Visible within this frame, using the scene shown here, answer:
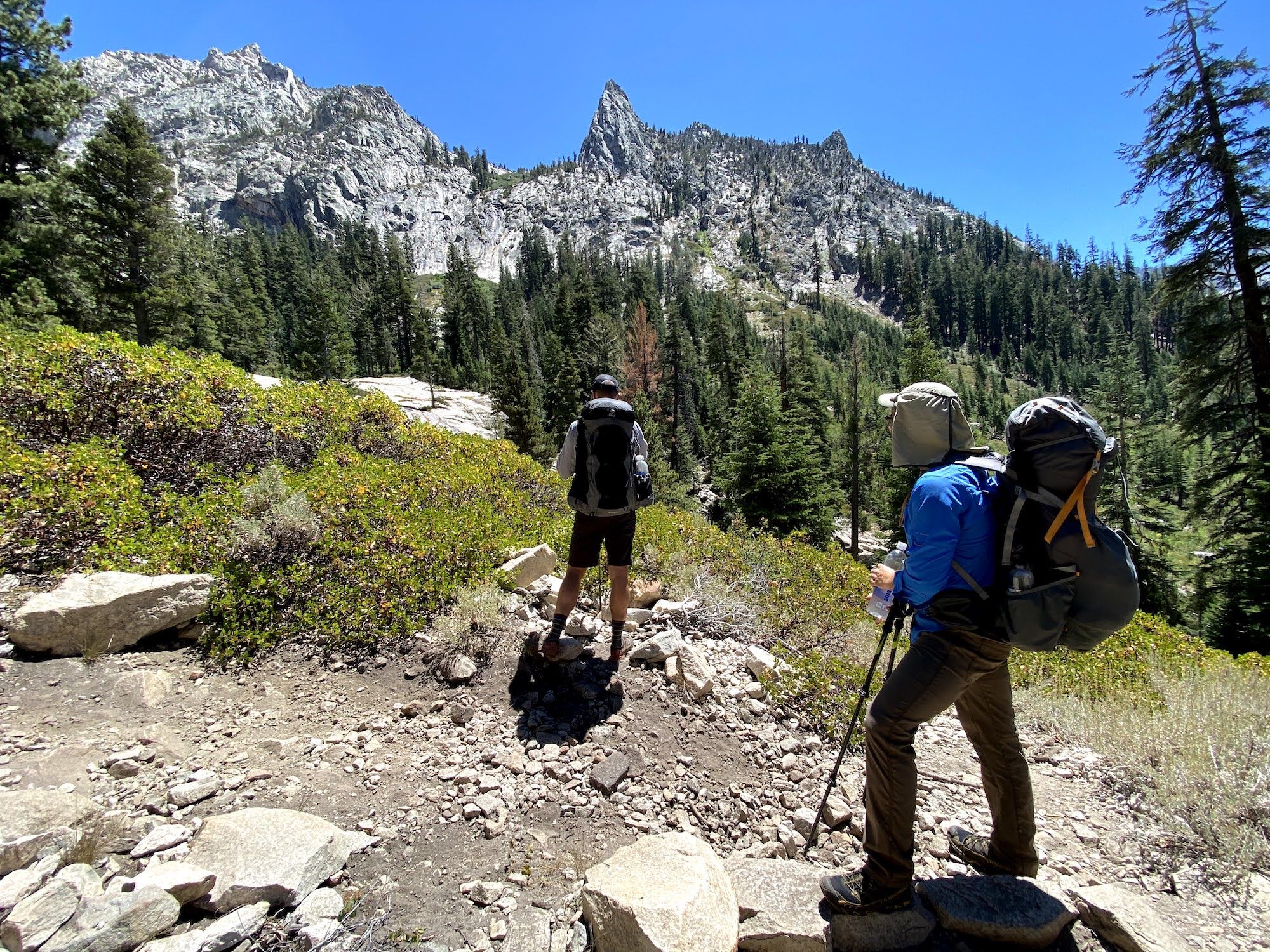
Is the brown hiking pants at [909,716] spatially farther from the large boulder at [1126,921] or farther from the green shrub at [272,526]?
the green shrub at [272,526]

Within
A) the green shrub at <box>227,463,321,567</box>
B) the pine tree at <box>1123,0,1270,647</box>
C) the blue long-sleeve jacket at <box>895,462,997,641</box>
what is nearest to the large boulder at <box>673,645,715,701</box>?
the blue long-sleeve jacket at <box>895,462,997,641</box>

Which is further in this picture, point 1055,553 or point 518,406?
point 518,406

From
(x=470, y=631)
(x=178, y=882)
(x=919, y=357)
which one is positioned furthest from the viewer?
(x=919, y=357)

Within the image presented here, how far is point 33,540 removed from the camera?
15.8ft

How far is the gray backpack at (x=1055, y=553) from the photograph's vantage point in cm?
243

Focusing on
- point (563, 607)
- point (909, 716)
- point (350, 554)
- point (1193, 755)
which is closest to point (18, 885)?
point (563, 607)

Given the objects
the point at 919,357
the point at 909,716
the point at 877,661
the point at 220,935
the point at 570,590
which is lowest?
the point at 220,935

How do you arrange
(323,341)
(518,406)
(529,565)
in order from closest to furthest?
(529,565) < (518,406) < (323,341)

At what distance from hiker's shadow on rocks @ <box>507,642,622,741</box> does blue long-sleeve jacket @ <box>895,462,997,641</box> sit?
2.86m

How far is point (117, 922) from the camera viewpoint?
217cm

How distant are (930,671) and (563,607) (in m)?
3.03

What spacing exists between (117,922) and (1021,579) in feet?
13.3

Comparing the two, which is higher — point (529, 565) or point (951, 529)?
point (951, 529)

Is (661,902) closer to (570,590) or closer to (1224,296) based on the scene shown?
(570,590)
